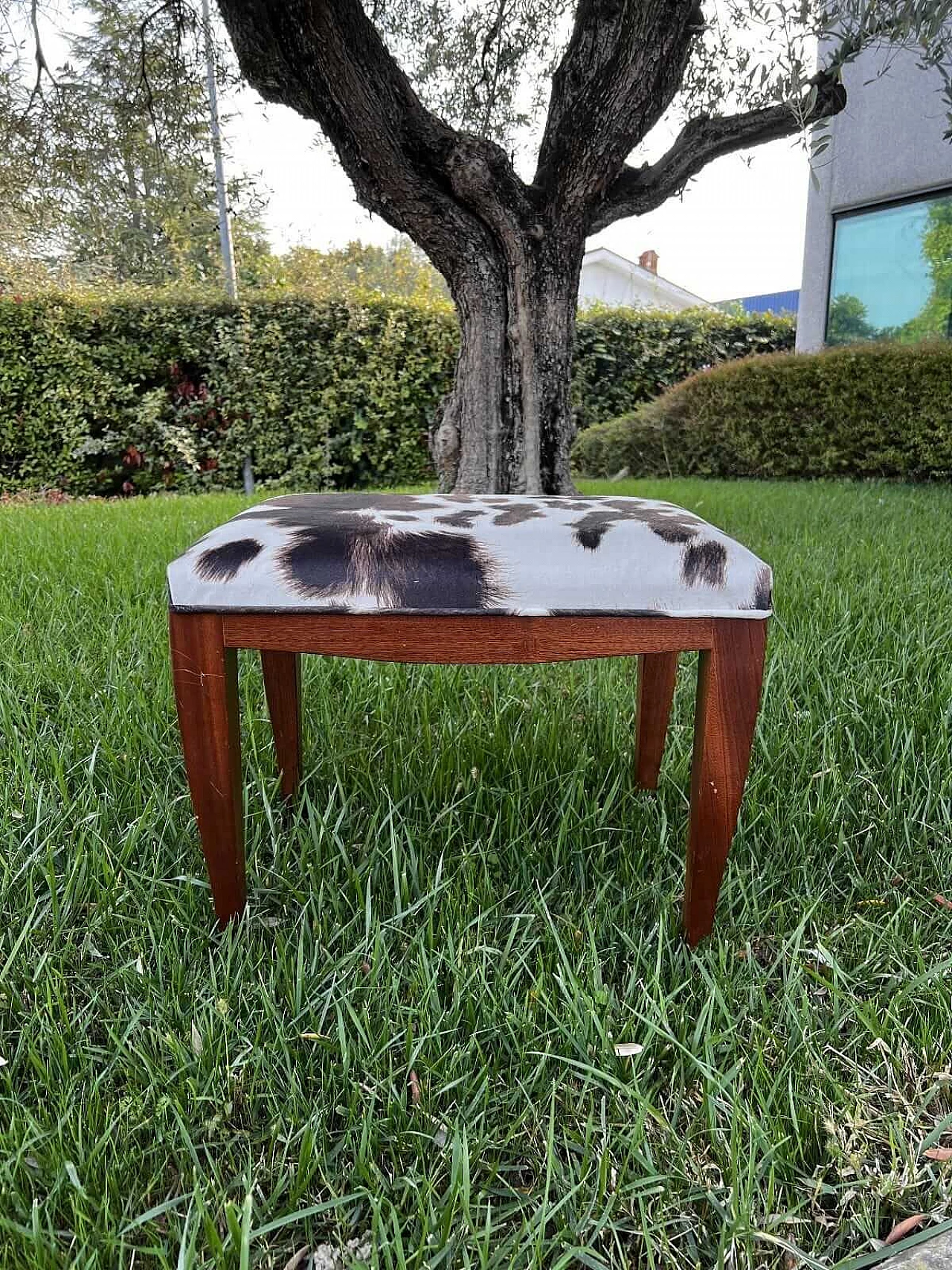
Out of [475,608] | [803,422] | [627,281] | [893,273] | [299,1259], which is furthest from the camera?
[627,281]

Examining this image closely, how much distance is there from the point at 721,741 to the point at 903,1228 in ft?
1.72

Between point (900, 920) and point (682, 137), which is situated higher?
point (682, 137)

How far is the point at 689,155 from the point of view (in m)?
3.35

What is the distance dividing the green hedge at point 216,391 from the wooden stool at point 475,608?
6.48m

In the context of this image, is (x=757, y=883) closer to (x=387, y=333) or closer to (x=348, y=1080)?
(x=348, y=1080)

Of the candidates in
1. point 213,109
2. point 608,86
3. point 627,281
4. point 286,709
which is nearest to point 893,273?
point 608,86

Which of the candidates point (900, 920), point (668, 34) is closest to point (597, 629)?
point (900, 920)

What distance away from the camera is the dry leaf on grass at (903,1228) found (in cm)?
79

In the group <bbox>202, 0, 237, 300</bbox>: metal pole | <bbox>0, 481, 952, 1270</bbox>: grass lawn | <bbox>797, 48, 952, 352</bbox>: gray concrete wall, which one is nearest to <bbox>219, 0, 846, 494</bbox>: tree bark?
<bbox>202, 0, 237, 300</bbox>: metal pole

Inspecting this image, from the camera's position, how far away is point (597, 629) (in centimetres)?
104

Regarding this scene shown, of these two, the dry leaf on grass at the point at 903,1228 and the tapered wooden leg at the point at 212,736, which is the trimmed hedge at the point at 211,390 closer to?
the tapered wooden leg at the point at 212,736

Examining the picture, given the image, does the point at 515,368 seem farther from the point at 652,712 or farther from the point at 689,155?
the point at 652,712

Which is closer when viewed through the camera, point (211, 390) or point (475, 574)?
point (475, 574)

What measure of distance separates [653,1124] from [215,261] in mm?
12255
